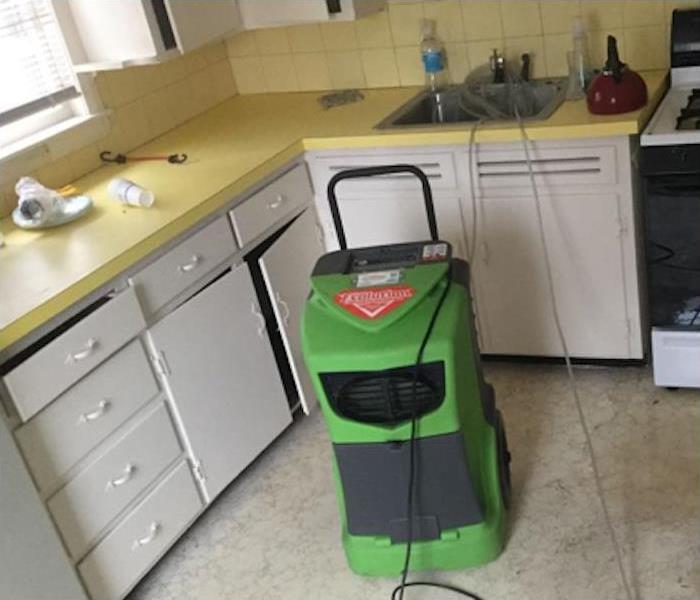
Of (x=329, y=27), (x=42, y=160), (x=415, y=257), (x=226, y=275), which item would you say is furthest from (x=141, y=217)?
(x=329, y=27)

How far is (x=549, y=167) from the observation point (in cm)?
254

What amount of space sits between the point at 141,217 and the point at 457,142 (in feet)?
3.05

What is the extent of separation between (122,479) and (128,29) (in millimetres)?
1295

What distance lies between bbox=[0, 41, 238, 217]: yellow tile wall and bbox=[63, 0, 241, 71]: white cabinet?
0.48 feet

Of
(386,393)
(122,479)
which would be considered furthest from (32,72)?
(386,393)

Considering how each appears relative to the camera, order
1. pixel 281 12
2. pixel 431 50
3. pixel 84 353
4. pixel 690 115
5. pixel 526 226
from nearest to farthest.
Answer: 1. pixel 84 353
2. pixel 690 115
3. pixel 526 226
4. pixel 281 12
5. pixel 431 50

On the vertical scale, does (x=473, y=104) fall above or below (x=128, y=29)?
below

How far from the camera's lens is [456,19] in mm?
2992

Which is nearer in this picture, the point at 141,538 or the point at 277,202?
the point at 141,538

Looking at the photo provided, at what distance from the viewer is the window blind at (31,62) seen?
2.53m

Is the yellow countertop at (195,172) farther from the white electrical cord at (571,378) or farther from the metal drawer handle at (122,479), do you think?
the metal drawer handle at (122,479)

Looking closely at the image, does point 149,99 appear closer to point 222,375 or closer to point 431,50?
point 431,50

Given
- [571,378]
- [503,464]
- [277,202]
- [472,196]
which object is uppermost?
[277,202]

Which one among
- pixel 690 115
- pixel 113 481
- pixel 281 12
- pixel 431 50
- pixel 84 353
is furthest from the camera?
pixel 431 50
